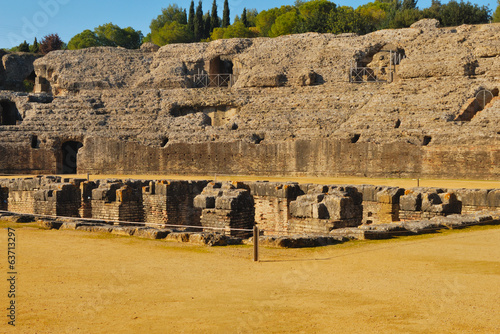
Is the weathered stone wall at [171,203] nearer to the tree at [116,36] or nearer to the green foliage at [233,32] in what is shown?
the green foliage at [233,32]

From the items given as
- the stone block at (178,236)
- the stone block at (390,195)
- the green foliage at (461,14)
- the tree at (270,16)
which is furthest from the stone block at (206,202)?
the tree at (270,16)

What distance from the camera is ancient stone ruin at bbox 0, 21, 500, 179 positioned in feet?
89.4

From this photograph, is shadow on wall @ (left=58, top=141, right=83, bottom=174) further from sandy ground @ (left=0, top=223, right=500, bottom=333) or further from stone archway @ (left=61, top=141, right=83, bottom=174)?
sandy ground @ (left=0, top=223, right=500, bottom=333)

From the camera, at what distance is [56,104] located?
→ 3762 cm

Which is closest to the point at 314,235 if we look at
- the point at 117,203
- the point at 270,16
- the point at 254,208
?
the point at 254,208

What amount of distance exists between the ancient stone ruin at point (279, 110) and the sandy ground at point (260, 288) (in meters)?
17.3

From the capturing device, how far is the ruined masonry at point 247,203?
44.3ft

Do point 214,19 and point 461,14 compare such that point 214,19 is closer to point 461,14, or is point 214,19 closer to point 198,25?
point 198,25

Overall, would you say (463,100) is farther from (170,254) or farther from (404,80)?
(170,254)

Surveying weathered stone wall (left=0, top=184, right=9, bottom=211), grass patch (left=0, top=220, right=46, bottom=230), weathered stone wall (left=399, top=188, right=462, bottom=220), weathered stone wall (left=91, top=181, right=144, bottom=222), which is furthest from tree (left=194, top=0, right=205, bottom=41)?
weathered stone wall (left=399, top=188, right=462, bottom=220)

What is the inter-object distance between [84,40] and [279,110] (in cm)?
5180

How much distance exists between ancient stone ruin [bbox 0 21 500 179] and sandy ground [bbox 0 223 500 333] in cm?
1728

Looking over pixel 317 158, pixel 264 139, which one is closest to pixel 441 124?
pixel 317 158

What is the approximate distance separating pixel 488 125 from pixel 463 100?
10.2 ft
